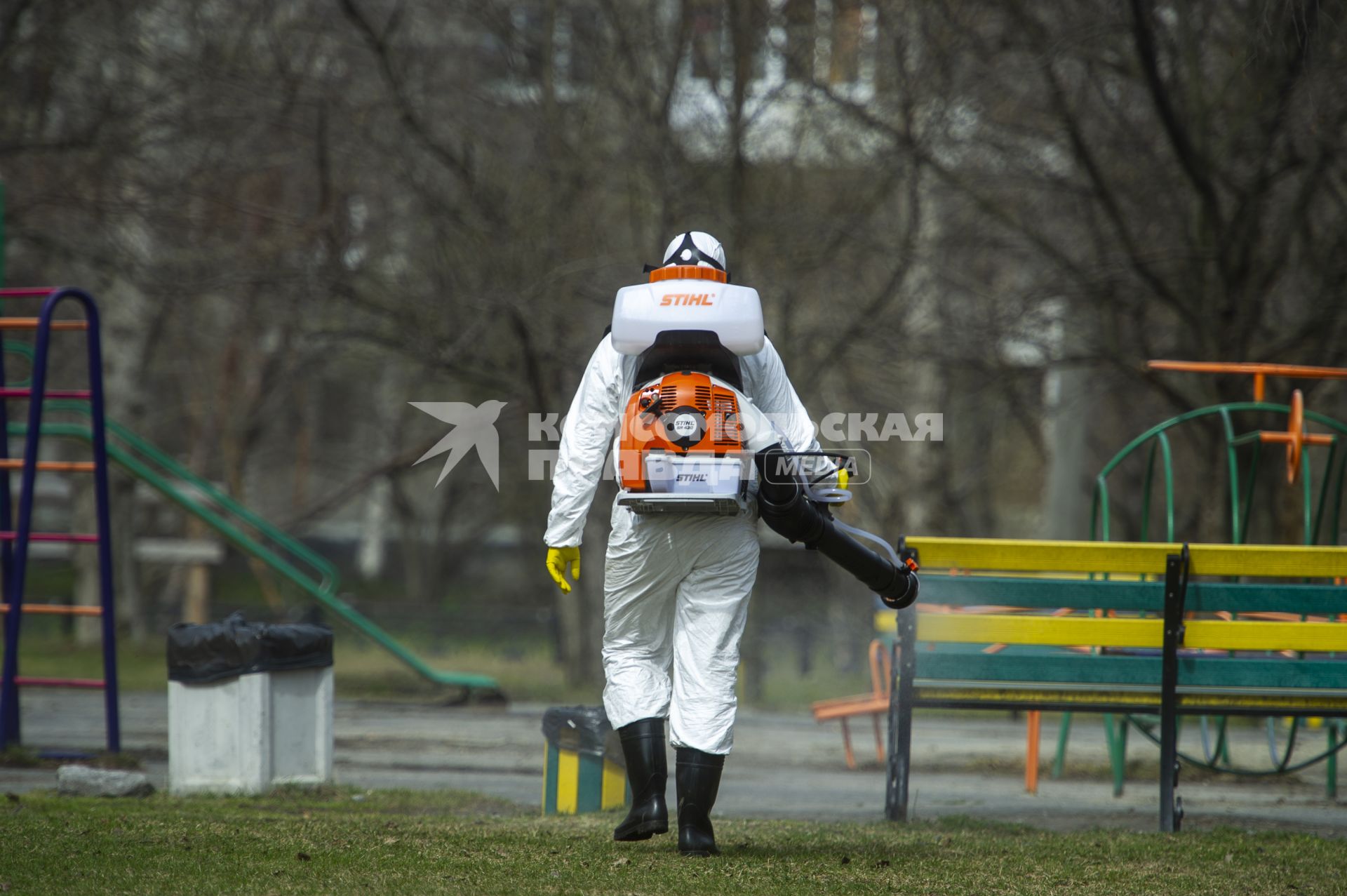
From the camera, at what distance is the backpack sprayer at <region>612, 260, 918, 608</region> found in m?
4.57

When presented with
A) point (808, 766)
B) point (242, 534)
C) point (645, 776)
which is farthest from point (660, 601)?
point (242, 534)

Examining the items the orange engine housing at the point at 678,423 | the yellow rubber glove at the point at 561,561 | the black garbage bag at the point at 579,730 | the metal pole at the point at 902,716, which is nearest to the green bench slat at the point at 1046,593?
the metal pole at the point at 902,716

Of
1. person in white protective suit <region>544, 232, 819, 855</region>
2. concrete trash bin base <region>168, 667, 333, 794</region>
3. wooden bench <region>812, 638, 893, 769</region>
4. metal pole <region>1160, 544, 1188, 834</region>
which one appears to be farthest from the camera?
wooden bench <region>812, 638, 893, 769</region>

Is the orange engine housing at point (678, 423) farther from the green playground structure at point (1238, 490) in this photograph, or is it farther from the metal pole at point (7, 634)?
the metal pole at point (7, 634)

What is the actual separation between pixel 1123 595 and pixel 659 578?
223cm

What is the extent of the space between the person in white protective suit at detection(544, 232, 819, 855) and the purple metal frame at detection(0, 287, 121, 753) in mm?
3327

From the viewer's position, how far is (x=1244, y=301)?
10.9 meters

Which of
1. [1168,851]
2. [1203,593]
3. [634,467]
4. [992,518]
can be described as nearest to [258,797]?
[634,467]

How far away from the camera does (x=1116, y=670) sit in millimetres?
5812

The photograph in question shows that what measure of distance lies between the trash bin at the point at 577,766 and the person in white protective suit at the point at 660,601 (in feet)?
3.34

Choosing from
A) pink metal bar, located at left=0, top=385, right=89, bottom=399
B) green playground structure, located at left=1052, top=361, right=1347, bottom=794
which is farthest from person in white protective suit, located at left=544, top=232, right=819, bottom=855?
pink metal bar, located at left=0, top=385, right=89, bottom=399

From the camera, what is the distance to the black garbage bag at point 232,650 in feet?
20.4

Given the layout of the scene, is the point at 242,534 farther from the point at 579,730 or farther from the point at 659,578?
the point at 659,578

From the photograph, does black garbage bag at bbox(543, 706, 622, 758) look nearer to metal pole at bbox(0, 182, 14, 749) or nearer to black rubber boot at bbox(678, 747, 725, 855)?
black rubber boot at bbox(678, 747, 725, 855)
